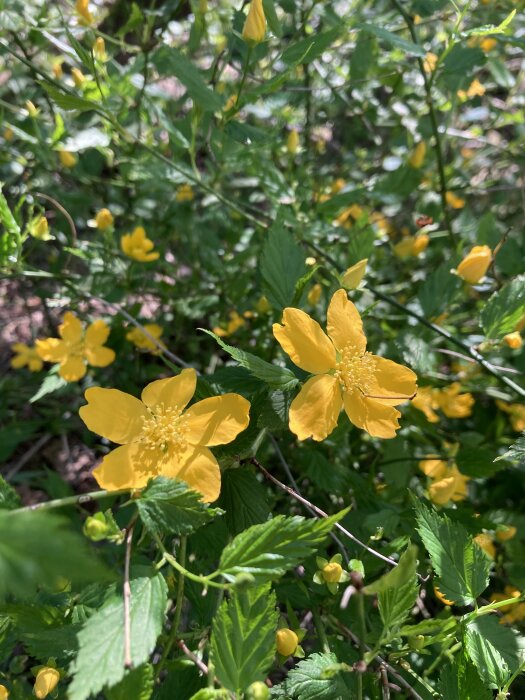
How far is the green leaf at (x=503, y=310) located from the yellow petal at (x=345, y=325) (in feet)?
1.30

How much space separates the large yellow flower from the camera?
942 mm

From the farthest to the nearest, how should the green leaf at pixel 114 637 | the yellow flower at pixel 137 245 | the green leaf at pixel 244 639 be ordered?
the yellow flower at pixel 137 245 → the green leaf at pixel 244 639 → the green leaf at pixel 114 637

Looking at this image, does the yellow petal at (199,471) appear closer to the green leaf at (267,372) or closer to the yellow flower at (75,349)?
the green leaf at (267,372)

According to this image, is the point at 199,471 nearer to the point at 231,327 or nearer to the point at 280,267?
the point at 280,267

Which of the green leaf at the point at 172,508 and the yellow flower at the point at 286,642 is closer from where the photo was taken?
the green leaf at the point at 172,508

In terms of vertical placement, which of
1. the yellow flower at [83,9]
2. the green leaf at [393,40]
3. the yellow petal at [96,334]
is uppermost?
the yellow flower at [83,9]

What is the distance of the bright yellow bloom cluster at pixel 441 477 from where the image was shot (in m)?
1.16

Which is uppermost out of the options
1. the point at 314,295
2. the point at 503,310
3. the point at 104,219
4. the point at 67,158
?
the point at 67,158

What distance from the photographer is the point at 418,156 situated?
181 cm

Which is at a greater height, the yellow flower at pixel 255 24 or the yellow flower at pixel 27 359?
the yellow flower at pixel 255 24

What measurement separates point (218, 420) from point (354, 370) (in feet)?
0.85

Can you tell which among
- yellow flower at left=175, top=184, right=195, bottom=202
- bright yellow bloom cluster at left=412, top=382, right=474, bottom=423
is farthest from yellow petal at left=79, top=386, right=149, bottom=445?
yellow flower at left=175, top=184, right=195, bottom=202

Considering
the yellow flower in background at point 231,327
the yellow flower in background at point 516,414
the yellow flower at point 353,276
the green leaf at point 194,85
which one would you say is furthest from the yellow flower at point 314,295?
the yellow flower in background at point 516,414

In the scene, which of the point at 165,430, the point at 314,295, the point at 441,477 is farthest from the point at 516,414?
the point at 165,430
